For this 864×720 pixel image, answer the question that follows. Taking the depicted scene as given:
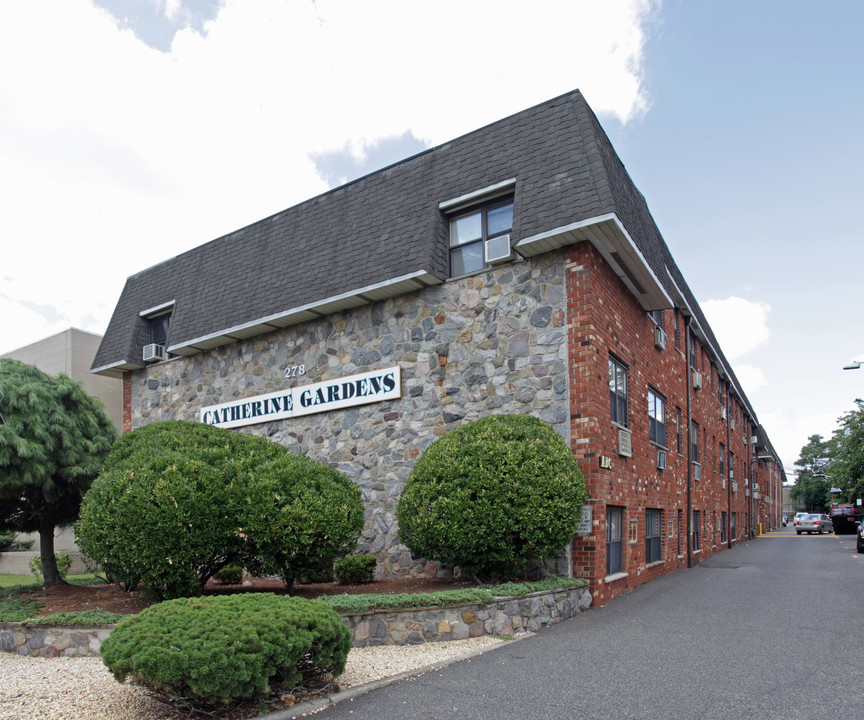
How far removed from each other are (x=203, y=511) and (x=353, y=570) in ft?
10.8

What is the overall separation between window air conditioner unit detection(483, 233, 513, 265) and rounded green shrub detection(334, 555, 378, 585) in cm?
538

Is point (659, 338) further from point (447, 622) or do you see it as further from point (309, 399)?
point (447, 622)

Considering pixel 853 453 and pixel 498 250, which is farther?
pixel 853 453

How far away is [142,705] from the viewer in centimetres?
562

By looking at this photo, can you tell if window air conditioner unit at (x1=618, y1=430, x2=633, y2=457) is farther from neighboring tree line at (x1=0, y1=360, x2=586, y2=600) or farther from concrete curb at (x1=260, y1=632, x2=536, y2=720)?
concrete curb at (x1=260, y1=632, x2=536, y2=720)

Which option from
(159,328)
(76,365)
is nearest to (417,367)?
(159,328)

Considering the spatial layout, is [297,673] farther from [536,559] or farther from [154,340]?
[154,340]

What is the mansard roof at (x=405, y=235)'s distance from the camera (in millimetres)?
10680

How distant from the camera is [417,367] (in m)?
12.3

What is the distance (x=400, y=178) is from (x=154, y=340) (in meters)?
8.61

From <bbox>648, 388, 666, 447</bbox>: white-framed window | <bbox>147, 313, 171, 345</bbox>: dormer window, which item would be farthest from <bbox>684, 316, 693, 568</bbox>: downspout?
<bbox>147, 313, 171, 345</bbox>: dormer window

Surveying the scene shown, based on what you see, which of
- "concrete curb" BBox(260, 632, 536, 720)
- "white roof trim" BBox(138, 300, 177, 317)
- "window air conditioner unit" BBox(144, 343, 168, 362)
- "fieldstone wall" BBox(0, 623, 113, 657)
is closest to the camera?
"concrete curb" BBox(260, 632, 536, 720)

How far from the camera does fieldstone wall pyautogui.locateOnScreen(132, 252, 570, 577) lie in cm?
1097

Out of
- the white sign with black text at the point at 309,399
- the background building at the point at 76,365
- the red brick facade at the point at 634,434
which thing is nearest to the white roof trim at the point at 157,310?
the white sign with black text at the point at 309,399
